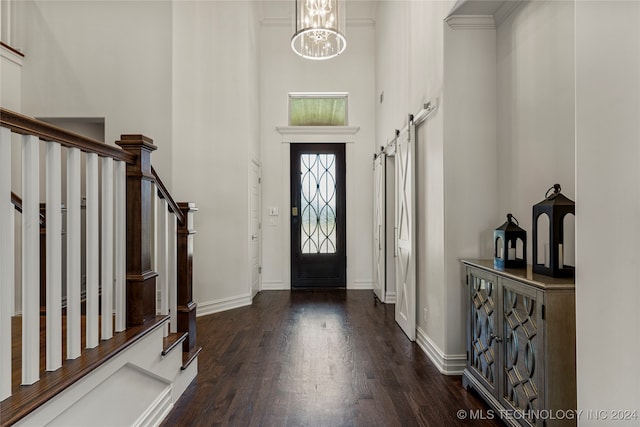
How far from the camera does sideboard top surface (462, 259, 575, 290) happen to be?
164 centimetres

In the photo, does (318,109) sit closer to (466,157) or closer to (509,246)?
(466,157)

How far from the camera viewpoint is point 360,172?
5.95 metres

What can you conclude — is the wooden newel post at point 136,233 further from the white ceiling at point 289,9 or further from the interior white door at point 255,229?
→ the white ceiling at point 289,9

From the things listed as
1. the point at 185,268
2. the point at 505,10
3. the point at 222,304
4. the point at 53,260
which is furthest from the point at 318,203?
the point at 53,260

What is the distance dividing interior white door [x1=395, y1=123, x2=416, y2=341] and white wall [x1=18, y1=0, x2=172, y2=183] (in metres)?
2.74

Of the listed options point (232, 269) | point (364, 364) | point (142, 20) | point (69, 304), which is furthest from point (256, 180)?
point (69, 304)

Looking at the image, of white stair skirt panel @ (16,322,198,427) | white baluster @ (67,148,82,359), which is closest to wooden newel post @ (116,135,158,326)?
white stair skirt panel @ (16,322,198,427)

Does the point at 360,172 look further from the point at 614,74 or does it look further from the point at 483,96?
the point at 614,74

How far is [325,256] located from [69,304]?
183 inches

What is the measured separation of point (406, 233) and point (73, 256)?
290 cm

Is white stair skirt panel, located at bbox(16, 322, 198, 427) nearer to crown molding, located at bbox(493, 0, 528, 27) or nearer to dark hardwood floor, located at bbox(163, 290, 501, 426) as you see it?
dark hardwood floor, located at bbox(163, 290, 501, 426)

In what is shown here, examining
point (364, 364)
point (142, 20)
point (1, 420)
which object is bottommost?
point (364, 364)

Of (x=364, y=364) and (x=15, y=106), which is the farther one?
(x=15, y=106)

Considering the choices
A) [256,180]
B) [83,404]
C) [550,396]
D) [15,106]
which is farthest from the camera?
[256,180]
